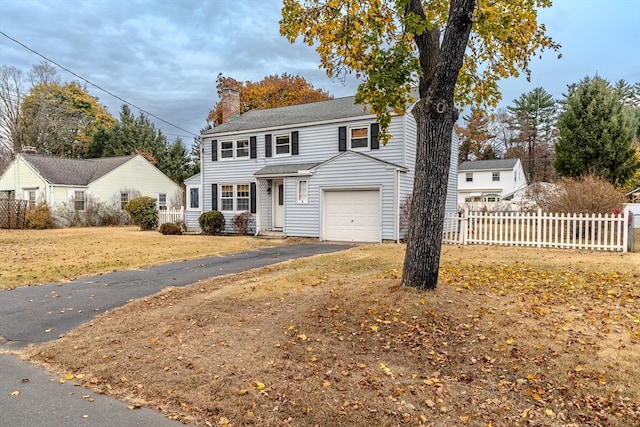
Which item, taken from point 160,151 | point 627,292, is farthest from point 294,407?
point 160,151

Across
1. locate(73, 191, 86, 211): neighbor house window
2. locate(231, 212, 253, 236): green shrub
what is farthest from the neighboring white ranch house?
locate(73, 191, 86, 211): neighbor house window

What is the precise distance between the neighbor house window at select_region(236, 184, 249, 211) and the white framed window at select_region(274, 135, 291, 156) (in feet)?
8.02

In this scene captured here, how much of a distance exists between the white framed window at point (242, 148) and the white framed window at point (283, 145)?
185cm

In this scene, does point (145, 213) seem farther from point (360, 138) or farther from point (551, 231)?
point (551, 231)

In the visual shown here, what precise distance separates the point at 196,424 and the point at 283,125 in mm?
16908

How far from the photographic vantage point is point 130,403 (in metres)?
3.38

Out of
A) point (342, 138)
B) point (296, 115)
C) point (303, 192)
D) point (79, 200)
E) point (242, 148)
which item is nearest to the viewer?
point (342, 138)

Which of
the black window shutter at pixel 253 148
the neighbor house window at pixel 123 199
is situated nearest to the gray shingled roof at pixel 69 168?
the neighbor house window at pixel 123 199

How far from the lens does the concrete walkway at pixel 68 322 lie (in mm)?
3158

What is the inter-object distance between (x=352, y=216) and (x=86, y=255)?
9740mm

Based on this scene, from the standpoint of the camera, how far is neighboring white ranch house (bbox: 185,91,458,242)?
1580 centimetres

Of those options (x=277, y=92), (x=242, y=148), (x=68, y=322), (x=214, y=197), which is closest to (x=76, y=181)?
(x=214, y=197)

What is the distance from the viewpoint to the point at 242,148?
20.5m

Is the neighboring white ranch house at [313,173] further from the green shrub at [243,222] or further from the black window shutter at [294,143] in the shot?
the green shrub at [243,222]
